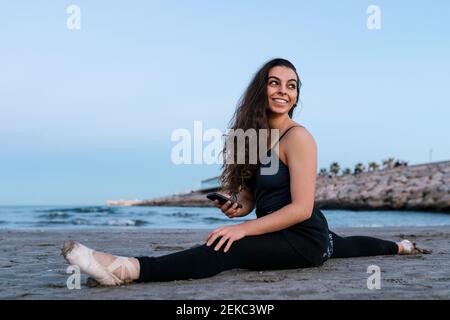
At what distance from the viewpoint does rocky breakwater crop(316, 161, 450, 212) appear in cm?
2874

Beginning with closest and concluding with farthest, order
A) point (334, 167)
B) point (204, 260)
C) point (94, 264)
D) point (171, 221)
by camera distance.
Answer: point (94, 264), point (204, 260), point (171, 221), point (334, 167)

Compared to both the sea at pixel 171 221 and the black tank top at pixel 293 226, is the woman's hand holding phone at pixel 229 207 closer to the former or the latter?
the black tank top at pixel 293 226

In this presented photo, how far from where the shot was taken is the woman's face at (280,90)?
3.60 m

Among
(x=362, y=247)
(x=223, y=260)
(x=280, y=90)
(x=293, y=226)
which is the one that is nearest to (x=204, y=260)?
(x=223, y=260)

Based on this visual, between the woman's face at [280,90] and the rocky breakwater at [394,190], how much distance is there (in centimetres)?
2499

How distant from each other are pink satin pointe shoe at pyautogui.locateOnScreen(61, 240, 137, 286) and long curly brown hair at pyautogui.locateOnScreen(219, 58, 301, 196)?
113 cm

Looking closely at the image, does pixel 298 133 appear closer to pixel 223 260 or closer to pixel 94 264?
pixel 223 260

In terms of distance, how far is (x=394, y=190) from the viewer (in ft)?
110

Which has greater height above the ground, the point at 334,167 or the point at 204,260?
the point at 204,260

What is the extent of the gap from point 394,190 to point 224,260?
1264 inches

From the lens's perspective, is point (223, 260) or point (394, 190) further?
point (394, 190)

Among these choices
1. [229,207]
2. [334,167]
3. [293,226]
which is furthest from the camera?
[334,167]

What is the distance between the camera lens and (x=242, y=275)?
11.0 ft

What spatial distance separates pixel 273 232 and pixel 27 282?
153 cm
